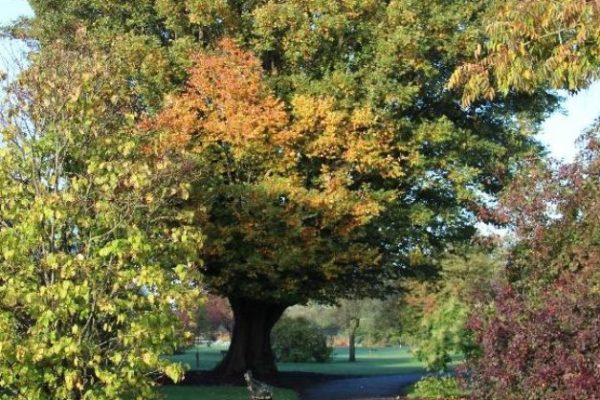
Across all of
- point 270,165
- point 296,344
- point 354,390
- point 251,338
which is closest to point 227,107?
point 270,165

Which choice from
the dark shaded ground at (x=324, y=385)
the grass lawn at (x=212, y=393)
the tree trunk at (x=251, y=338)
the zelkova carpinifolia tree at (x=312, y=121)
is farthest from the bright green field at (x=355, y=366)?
the zelkova carpinifolia tree at (x=312, y=121)

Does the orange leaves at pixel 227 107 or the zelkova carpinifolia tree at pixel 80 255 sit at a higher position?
the orange leaves at pixel 227 107

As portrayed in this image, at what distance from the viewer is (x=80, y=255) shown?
30.3ft

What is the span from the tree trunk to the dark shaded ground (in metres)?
0.69

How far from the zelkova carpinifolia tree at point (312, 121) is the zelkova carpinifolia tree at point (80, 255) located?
24.9 feet

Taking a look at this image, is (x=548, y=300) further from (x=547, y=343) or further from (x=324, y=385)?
(x=324, y=385)

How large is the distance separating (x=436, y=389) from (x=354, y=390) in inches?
159

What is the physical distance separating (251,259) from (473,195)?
6.00 metres

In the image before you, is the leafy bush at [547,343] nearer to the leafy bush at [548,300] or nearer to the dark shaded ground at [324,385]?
the leafy bush at [548,300]

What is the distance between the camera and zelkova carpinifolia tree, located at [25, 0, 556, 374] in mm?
19938

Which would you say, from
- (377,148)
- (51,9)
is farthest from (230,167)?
(51,9)

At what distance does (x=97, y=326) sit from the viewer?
9.72 m

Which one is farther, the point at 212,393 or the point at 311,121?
the point at 212,393

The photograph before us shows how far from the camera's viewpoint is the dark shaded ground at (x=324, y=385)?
21.5 meters
